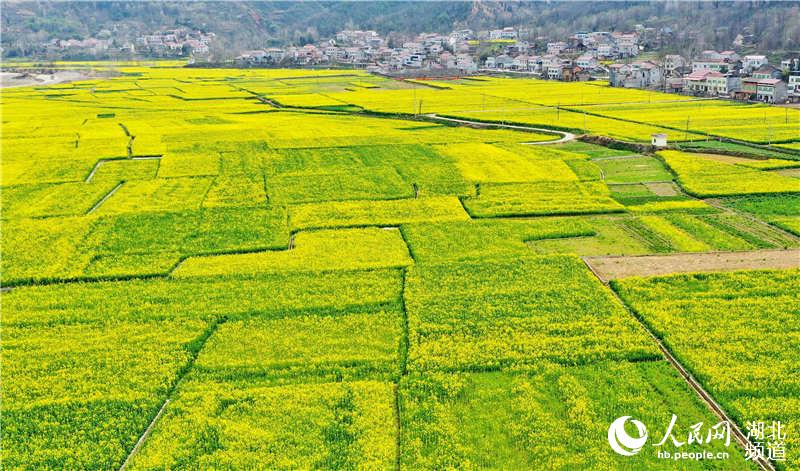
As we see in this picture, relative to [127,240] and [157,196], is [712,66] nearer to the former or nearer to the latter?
[157,196]

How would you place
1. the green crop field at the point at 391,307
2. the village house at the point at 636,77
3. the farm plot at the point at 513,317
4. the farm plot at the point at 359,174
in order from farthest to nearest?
the village house at the point at 636,77, the farm plot at the point at 359,174, the farm plot at the point at 513,317, the green crop field at the point at 391,307

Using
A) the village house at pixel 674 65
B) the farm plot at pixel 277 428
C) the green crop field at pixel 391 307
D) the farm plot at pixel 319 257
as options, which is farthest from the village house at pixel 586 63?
the farm plot at pixel 277 428

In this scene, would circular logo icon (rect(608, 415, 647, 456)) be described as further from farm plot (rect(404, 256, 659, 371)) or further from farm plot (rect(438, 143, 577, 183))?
farm plot (rect(438, 143, 577, 183))

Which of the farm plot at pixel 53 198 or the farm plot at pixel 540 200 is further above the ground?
the farm plot at pixel 53 198

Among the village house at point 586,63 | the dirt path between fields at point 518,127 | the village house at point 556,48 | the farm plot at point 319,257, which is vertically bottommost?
the farm plot at point 319,257

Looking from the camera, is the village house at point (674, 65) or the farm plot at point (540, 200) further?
the village house at point (674, 65)

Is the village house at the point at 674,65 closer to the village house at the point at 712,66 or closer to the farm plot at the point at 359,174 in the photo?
the village house at the point at 712,66

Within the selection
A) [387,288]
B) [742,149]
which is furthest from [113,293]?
[742,149]
